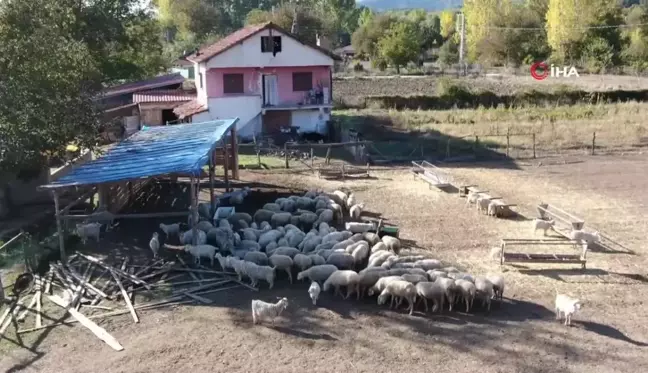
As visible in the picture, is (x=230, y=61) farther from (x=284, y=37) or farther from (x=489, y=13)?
(x=489, y=13)

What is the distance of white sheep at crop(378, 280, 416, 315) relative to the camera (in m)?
13.5

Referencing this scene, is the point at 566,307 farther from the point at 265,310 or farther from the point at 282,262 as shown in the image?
the point at 282,262

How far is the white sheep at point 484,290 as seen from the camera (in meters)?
13.6

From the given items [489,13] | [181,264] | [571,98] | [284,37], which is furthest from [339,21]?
[181,264]

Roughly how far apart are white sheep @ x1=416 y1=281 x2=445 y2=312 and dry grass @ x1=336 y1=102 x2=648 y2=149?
20.6 m

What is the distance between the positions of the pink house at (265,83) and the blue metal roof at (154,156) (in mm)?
9856

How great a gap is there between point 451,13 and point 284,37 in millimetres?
92562

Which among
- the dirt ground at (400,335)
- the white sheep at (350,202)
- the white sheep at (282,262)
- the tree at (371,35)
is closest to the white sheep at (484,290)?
the dirt ground at (400,335)

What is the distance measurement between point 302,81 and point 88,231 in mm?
20204

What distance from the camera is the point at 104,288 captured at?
591 inches

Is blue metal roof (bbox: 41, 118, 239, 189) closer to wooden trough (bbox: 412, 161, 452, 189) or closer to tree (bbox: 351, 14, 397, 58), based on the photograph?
wooden trough (bbox: 412, 161, 452, 189)

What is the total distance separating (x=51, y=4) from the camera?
83.8ft

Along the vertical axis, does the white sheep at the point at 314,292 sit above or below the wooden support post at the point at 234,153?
below

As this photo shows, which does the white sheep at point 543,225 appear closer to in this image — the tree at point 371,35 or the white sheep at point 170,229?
the white sheep at point 170,229
